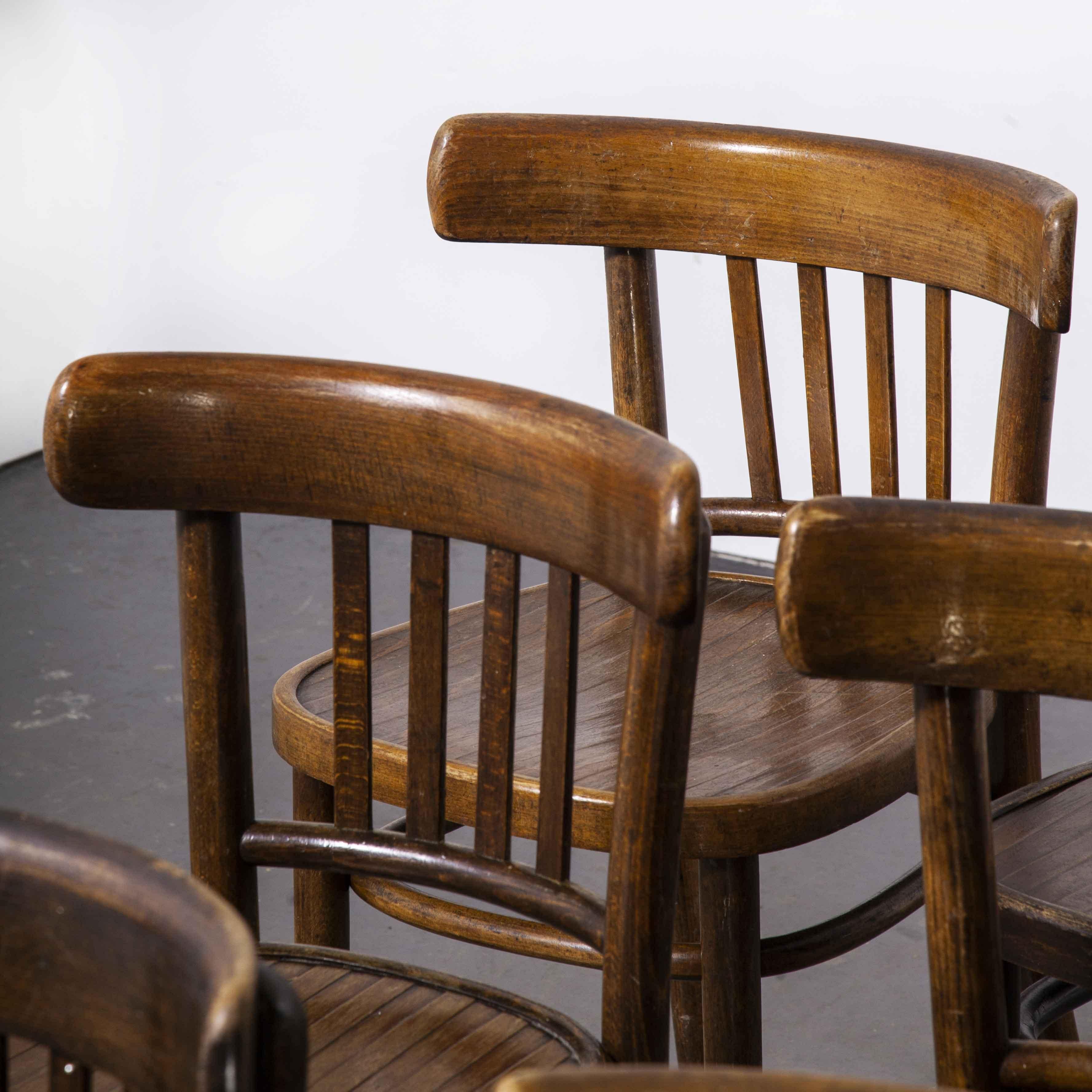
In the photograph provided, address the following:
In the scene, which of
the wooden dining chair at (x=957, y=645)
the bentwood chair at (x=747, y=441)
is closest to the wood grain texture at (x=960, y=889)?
the wooden dining chair at (x=957, y=645)

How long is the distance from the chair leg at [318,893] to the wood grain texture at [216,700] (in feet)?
0.55

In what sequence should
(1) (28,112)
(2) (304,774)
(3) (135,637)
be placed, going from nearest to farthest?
(2) (304,774)
(3) (135,637)
(1) (28,112)

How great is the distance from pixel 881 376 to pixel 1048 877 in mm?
419

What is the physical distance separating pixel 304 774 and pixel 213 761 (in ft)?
0.82

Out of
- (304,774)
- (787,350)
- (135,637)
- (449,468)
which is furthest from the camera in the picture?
(787,350)

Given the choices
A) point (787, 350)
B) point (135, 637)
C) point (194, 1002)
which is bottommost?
point (135, 637)

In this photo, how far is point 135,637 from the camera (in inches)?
104

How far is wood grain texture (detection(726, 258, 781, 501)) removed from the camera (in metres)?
1.26

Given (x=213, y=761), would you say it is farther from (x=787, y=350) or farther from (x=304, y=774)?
(x=787, y=350)

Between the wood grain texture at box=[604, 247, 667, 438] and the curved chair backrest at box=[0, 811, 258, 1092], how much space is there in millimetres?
911

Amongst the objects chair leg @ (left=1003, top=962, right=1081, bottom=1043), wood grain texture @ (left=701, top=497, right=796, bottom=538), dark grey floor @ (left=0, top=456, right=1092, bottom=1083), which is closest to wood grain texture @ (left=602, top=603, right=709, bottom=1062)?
chair leg @ (left=1003, top=962, right=1081, bottom=1043)

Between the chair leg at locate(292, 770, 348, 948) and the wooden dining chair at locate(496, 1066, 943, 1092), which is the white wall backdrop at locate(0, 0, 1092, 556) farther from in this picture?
the wooden dining chair at locate(496, 1066, 943, 1092)

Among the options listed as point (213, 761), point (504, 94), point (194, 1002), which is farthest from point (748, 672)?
point (504, 94)

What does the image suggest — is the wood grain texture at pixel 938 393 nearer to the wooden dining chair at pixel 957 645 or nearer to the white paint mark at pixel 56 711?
the wooden dining chair at pixel 957 645
